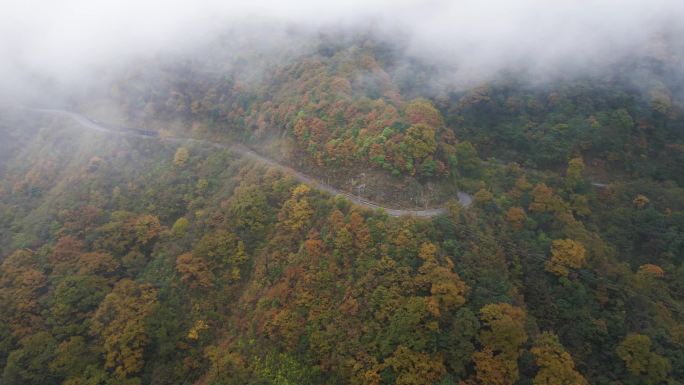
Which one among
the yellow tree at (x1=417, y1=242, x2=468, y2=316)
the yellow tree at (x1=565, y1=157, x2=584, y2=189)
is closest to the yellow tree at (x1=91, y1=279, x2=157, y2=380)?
the yellow tree at (x1=417, y1=242, x2=468, y2=316)

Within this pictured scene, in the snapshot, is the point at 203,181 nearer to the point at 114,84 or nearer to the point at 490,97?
the point at 114,84

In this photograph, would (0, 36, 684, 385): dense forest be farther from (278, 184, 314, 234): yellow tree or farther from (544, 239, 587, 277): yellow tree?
(278, 184, 314, 234): yellow tree

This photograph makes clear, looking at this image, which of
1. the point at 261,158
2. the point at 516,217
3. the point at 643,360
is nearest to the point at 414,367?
the point at 643,360

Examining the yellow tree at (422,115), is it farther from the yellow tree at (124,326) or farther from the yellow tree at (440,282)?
the yellow tree at (124,326)

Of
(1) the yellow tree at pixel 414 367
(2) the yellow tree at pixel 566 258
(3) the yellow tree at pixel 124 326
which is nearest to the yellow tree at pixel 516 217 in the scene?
(2) the yellow tree at pixel 566 258

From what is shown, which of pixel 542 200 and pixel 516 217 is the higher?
pixel 542 200

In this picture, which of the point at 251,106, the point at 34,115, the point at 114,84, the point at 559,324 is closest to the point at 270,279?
the point at 559,324

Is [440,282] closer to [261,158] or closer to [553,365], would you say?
[553,365]
